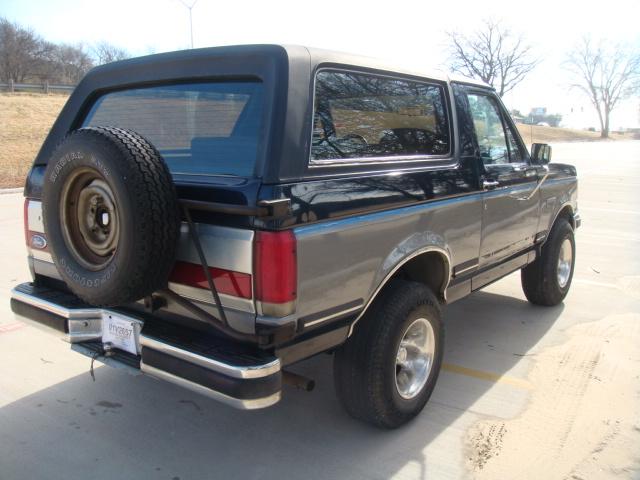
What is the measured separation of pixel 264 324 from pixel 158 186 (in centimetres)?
70

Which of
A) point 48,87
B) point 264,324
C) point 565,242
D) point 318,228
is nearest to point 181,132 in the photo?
point 318,228

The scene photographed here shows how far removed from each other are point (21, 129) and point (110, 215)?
22161 millimetres

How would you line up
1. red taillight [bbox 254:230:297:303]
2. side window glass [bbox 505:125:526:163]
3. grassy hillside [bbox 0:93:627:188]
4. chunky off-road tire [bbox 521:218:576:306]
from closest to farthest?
red taillight [bbox 254:230:297:303], side window glass [bbox 505:125:526:163], chunky off-road tire [bbox 521:218:576:306], grassy hillside [bbox 0:93:627:188]

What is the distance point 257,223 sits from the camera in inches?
86.1

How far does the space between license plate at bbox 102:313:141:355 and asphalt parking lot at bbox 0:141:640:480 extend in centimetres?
58

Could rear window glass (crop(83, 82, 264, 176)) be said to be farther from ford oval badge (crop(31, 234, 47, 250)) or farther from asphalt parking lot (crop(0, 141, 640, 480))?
asphalt parking lot (crop(0, 141, 640, 480))

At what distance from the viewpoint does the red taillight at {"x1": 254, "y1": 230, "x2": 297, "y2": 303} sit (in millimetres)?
2172

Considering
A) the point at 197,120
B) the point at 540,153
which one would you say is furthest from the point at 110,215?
the point at 540,153

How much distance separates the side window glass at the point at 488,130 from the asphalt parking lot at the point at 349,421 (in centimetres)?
140

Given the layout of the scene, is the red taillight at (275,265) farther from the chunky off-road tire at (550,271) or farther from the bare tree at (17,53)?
the bare tree at (17,53)

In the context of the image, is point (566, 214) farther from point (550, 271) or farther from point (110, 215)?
point (110, 215)

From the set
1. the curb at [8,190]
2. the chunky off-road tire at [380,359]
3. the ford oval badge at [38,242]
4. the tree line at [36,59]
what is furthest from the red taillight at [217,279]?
the tree line at [36,59]

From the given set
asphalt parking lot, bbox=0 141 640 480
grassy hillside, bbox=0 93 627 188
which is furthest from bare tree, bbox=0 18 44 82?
asphalt parking lot, bbox=0 141 640 480

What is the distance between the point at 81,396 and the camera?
3.34m
